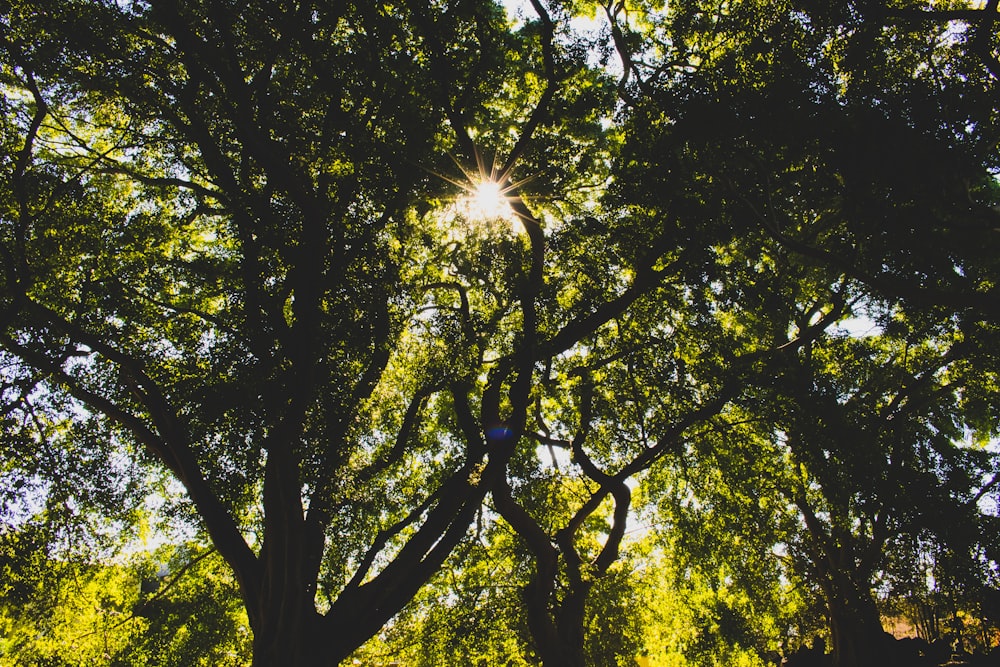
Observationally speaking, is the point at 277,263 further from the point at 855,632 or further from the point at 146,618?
the point at 855,632

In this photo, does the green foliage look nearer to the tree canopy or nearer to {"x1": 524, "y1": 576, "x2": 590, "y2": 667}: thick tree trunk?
the tree canopy

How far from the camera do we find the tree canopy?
668 centimetres

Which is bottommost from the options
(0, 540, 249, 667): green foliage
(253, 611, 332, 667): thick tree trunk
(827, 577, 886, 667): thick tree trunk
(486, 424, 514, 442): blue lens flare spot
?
Answer: (827, 577, 886, 667): thick tree trunk

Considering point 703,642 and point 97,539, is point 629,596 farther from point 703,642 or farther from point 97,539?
point 97,539

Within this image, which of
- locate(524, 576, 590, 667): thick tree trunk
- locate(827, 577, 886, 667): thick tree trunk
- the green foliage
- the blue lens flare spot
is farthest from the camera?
locate(827, 577, 886, 667): thick tree trunk

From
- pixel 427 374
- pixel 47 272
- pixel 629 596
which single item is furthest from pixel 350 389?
pixel 629 596

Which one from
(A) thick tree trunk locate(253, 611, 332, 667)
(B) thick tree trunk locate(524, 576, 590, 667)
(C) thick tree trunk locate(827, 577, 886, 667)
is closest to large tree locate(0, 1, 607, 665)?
(A) thick tree trunk locate(253, 611, 332, 667)

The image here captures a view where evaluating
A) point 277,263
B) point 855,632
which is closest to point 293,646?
point 277,263

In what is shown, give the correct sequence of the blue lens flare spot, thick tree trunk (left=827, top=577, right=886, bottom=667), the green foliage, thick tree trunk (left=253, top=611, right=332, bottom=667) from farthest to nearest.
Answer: thick tree trunk (left=827, top=577, right=886, bottom=667)
the green foliage
the blue lens flare spot
thick tree trunk (left=253, top=611, right=332, bottom=667)

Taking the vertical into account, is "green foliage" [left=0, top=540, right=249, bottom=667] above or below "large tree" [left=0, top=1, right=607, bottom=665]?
below

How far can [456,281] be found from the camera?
11.0 meters

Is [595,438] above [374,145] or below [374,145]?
below

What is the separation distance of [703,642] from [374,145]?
16878 mm

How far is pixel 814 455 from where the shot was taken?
10.0 meters
